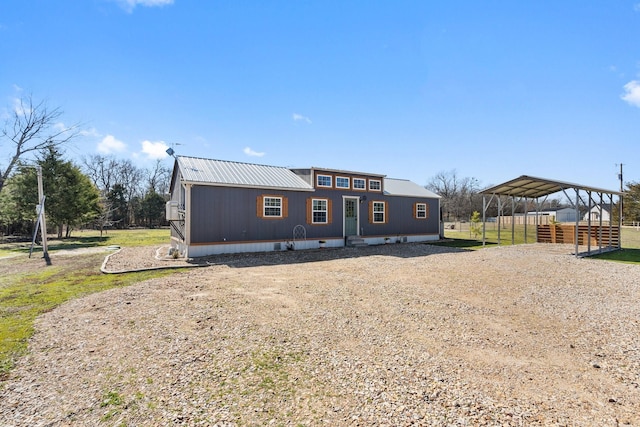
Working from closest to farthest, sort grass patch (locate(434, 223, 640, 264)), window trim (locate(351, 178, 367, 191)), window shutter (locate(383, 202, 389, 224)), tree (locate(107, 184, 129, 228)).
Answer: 1. grass patch (locate(434, 223, 640, 264))
2. window trim (locate(351, 178, 367, 191))
3. window shutter (locate(383, 202, 389, 224))
4. tree (locate(107, 184, 129, 228))

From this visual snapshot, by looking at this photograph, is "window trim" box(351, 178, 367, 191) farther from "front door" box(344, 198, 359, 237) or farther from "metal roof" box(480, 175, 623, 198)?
"metal roof" box(480, 175, 623, 198)

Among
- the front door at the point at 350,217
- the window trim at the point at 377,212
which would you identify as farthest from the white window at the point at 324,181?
the window trim at the point at 377,212

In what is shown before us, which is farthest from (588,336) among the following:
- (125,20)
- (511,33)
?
(125,20)

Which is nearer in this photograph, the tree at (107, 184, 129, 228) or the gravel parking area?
the gravel parking area

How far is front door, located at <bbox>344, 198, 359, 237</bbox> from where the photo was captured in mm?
16388

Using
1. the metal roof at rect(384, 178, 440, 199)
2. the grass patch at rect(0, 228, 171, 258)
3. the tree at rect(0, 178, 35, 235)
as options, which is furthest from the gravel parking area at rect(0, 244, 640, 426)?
the tree at rect(0, 178, 35, 235)

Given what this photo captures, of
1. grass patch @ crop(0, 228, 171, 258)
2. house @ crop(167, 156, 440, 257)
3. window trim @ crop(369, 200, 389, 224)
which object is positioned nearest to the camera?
house @ crop(167, 156, 440, 257)

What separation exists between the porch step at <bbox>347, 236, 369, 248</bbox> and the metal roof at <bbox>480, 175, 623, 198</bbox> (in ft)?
22.2

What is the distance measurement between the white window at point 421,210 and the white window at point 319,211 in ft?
22.9

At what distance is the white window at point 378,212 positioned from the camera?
57.0 feet

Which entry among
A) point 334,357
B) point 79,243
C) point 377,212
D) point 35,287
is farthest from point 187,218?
point 79,243

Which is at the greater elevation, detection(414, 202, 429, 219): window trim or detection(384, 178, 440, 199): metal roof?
detection(384, 178, 440, 199): metal roof

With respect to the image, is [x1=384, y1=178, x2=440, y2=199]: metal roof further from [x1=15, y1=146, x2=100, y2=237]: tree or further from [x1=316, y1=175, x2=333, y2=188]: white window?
[x1=15, y1=146, x2=100, y2=237]: tree

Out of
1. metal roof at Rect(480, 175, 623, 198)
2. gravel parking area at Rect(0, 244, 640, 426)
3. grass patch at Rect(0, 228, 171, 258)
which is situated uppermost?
metal roof at Rect(480, 175, 623, 198)
